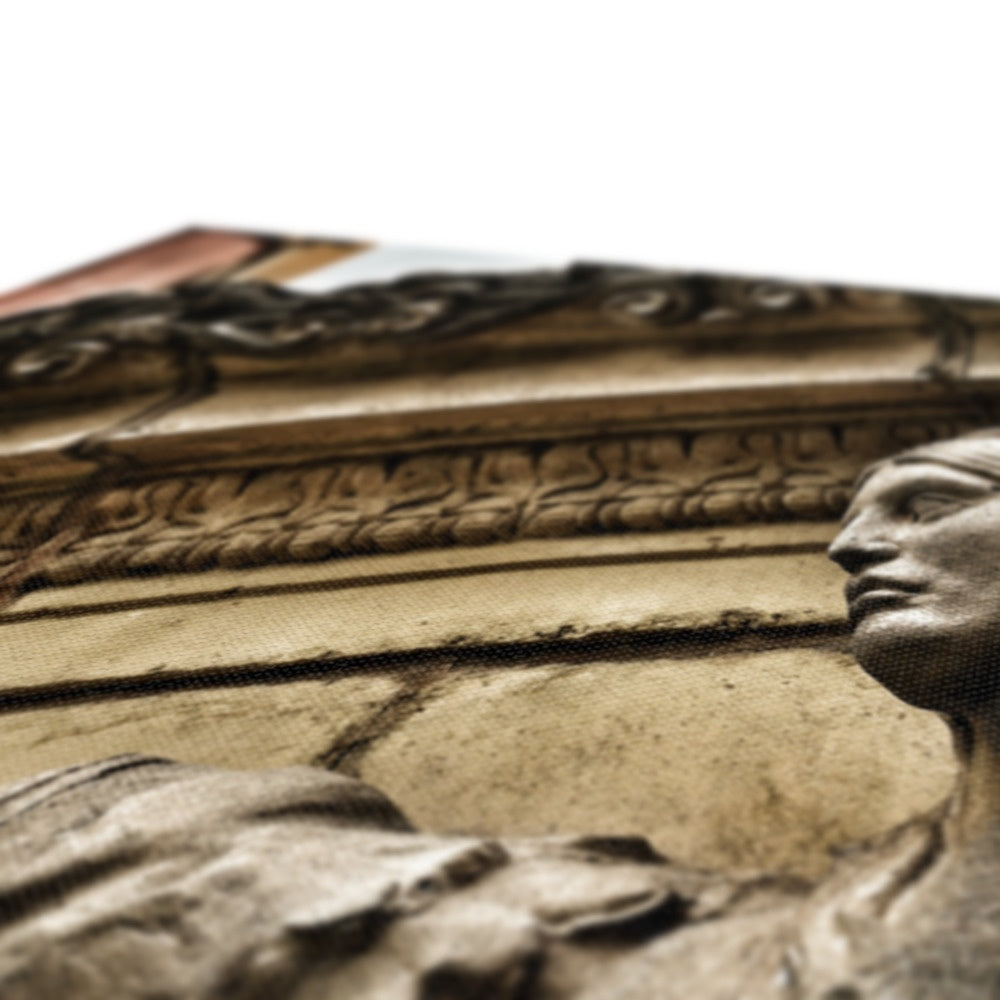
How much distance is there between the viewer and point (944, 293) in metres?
2.29

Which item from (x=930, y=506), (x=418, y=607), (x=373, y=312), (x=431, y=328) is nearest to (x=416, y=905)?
(x=418, y=607)

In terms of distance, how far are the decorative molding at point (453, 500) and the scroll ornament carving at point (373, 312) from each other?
1.97 feet

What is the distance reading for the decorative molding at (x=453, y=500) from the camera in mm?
1503

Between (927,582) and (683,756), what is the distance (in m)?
0.39

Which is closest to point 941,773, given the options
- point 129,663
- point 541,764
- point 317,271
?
point 541,764

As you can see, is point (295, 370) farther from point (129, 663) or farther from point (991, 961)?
point (991, 961)

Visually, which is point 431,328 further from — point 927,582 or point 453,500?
point 927,582

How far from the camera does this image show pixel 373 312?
2.43 metres

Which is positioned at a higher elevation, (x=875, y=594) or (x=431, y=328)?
(x=431, y=328)

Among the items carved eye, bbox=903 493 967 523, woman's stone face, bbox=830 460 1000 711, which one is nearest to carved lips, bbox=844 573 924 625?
woman's stone face, bbox=830 460 1000 711

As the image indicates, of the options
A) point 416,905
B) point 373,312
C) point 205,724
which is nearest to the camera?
point 416,905

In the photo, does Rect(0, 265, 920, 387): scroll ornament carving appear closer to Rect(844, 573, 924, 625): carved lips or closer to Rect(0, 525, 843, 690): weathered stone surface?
Rect(0, 525, 843, 690): weathered stone surface

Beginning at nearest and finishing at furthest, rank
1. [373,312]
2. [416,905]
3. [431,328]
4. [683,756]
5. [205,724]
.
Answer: [416,905] < [683,756] < [205,724] < [431,328] < [373,312]

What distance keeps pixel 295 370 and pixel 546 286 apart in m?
0.76
